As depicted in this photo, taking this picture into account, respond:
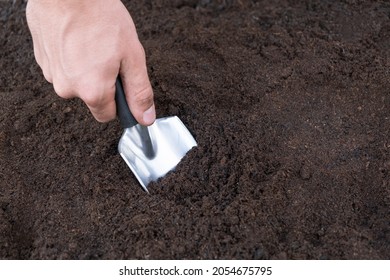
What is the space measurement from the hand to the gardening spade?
272 millimetres

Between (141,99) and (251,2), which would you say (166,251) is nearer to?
(141,99)

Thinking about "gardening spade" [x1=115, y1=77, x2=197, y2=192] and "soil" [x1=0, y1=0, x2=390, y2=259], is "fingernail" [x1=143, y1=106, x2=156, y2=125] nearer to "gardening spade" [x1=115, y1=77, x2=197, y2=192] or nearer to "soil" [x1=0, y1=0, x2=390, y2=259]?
"gardening spade" [x1=115, y1=77, x2=197, y2=192]

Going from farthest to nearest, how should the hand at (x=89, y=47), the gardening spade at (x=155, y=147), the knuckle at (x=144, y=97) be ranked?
the gardening spade at (x=155, y=147), the knuckle at (x=144, y=97), the hand at (x=89, y=47)

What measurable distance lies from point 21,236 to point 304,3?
146 centimetres

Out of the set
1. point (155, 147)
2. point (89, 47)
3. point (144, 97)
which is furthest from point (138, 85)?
point (155, 147)

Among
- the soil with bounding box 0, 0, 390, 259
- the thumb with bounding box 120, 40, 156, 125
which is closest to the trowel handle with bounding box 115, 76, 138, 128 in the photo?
the thumb with bounding box 120, 40, 156, 125

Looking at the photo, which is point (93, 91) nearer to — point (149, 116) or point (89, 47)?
point (89, 47)

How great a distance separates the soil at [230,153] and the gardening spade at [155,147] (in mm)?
39

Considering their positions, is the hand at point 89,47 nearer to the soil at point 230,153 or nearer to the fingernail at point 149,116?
the fingernail at point 149,116

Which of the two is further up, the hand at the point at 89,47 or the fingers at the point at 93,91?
the hand at the point at 89,47

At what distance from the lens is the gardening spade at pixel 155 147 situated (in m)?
1.63

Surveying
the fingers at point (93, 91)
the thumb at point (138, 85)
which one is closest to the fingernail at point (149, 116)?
the thumb at point (138, 85)
